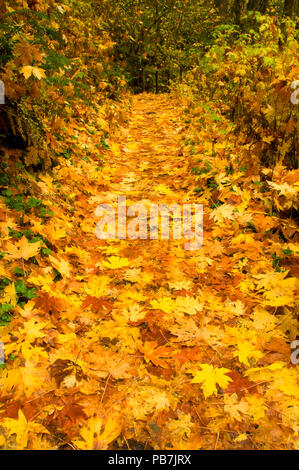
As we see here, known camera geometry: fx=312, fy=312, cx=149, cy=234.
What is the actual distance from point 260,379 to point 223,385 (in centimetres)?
20

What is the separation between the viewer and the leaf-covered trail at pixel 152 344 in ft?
4.81

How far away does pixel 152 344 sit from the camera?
1892 mm

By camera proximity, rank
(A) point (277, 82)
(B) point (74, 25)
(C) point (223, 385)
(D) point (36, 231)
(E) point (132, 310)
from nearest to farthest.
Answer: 1. (C) point (223, 385)
2. (E) point (132, 310)
3. (D) point (36, 231)
4. (A) point (277, 82)
5. (B) point (74, 25)

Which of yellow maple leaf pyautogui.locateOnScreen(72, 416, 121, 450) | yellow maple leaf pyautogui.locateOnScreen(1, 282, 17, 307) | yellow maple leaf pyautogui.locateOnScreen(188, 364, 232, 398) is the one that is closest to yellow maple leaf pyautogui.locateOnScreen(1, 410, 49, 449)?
yellow maple leaf pyautogui.locateOnScreen(72, 416, 121, 450)

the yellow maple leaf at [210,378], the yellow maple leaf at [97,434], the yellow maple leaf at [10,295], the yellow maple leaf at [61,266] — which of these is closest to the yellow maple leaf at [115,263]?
the yellow maple leaf at [61,266]

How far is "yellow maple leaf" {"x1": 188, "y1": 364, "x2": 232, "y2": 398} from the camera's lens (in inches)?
64.6

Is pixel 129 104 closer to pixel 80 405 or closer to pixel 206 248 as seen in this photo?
pixel 206 248

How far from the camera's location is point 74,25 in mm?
5934

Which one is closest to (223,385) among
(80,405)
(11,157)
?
(80,405)

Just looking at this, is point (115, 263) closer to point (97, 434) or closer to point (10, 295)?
point (10, 295)

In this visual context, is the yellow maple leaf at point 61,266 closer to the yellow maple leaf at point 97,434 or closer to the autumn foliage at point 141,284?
the autumn foliage at point 141,284

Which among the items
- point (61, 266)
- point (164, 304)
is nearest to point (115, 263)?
point (61, 266)

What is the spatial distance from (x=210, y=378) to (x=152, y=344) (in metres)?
0.39

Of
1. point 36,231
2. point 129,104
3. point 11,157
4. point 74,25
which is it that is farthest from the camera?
point 129,104
